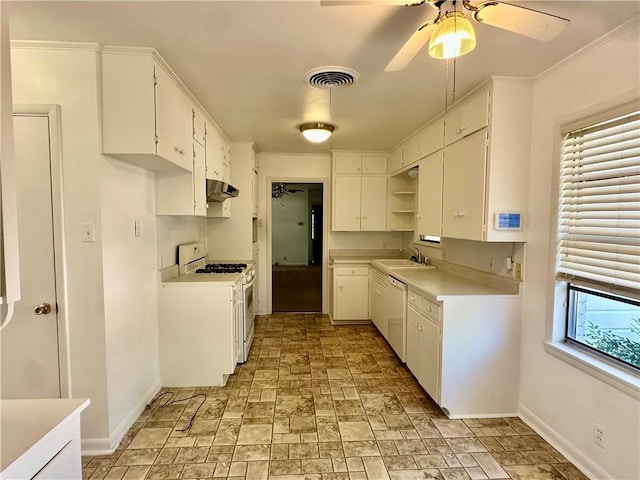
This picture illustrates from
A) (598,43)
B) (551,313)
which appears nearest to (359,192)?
(551,313)

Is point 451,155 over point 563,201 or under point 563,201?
over

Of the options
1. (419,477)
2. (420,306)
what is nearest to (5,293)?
(419,477)

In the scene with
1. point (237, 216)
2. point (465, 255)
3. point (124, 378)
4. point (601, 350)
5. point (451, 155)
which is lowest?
point (124, 378)

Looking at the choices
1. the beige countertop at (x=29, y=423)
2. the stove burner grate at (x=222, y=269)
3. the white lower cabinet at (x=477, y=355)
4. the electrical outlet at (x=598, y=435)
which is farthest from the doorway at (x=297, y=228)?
the beige countertop at (x=29, y=423)

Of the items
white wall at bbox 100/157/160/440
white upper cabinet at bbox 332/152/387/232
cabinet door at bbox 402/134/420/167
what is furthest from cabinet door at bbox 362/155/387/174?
white wall at bbox 100/157/160/440

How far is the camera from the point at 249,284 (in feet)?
12.2

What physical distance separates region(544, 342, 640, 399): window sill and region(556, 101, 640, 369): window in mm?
67

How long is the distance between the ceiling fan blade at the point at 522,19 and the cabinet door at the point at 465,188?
3.81 ft

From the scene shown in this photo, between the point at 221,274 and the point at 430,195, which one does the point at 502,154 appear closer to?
the point at 430,195

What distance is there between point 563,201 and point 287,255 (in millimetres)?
9079

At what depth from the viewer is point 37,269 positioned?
6.58 feet

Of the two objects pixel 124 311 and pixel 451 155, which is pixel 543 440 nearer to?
pixel 451 155

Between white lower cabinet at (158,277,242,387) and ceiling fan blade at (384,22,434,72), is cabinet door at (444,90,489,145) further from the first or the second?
white lower cabinet at (158,277,242,387)

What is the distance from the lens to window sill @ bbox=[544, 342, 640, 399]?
170 centimetres
